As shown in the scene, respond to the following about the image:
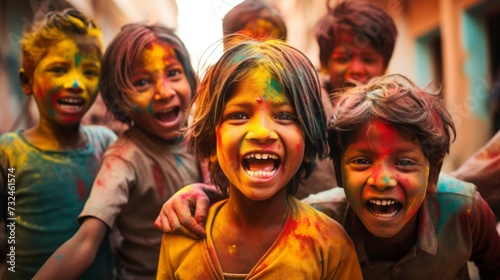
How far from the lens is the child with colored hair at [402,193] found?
65.4 inches

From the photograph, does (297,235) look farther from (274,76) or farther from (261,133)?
(274,76)

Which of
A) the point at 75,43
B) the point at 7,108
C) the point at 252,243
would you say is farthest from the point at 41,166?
the point at 7,108

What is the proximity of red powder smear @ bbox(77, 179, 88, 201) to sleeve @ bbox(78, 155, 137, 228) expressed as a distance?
0.14 m

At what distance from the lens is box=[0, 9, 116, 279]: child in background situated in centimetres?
213

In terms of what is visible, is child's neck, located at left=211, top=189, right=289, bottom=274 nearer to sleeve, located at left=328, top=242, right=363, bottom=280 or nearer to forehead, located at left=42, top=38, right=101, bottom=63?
sleeve, located at left=328, top=242, right=363, bottom=280

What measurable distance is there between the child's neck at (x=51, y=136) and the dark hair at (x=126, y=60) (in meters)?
0.21

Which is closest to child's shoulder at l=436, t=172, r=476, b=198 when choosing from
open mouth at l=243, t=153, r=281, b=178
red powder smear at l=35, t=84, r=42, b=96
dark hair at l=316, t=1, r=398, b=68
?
open mouth at l=243, t=153, r=281, b=178

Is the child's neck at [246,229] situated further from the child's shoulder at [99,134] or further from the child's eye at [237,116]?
the child's shoulder at [99,134]

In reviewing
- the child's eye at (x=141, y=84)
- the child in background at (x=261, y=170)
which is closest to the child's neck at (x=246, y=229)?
the child in background at (x=261, y=170)

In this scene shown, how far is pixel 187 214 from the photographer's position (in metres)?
1.71

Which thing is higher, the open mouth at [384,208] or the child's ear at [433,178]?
the child's ear at [433,178]

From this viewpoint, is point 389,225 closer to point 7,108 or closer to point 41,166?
point 41,166

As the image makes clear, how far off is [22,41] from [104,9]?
1.45 m

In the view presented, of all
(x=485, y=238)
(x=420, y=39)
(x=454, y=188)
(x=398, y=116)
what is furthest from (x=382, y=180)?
(x=420, y=39)
